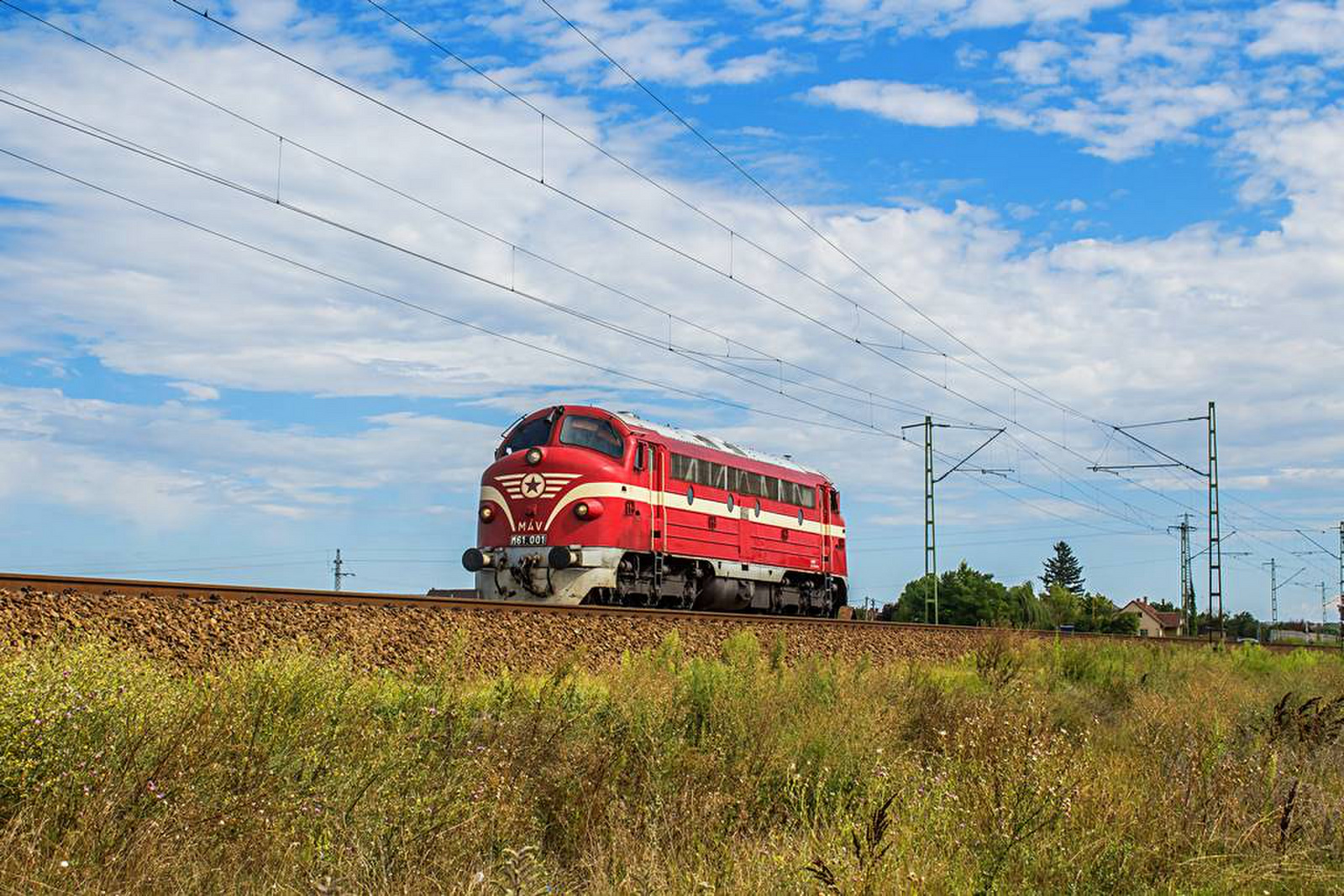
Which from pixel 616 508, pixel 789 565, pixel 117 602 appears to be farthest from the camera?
pixel 789 565

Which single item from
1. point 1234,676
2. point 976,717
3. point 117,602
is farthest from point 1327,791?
point 1234,676

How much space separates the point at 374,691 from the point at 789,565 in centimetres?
2054

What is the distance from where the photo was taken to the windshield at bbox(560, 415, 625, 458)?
77.9 ft

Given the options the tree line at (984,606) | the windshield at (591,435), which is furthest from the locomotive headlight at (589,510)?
the tree line at (984,606)

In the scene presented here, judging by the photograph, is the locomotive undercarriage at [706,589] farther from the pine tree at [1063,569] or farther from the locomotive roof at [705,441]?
the pine tree at [1063,569]

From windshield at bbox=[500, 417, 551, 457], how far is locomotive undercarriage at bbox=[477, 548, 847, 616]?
2368 mm

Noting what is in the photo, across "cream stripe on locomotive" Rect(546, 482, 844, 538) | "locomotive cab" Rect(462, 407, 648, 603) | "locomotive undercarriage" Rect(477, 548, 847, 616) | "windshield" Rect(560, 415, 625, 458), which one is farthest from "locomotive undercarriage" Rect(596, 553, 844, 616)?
"windshield" Rect(560, 415, 625, 458)

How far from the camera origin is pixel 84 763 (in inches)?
275

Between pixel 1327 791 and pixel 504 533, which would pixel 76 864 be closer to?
pixel 1327 791

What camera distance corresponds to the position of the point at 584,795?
8586 millimetres

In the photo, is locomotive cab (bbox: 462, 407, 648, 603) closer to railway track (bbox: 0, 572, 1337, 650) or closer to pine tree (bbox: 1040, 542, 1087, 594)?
railway track (bbox: 0, 572, 1337, 650)

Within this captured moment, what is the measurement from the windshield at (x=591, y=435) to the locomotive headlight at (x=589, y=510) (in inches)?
46.7

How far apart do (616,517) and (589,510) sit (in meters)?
0.58

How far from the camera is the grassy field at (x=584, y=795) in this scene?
21.8 feet
